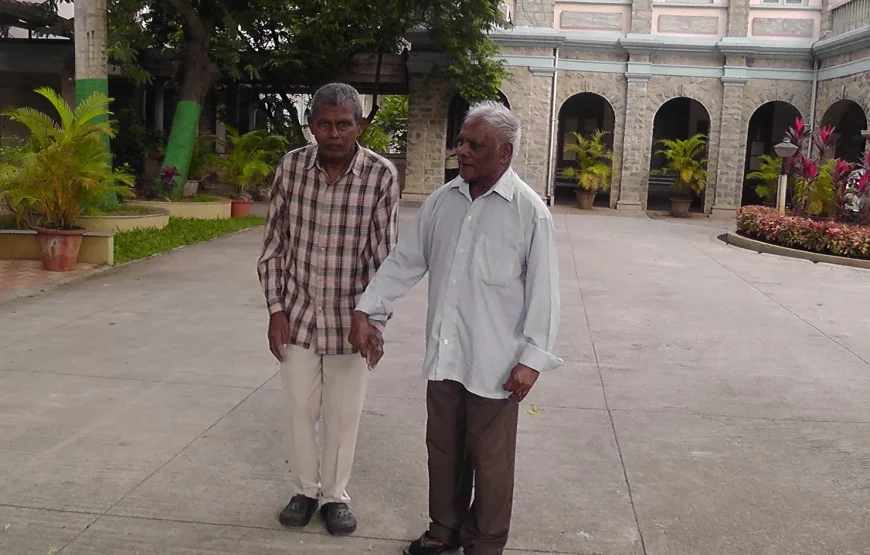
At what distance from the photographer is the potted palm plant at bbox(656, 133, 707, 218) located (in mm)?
21719

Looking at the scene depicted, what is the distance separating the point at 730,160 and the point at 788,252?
8856 mm

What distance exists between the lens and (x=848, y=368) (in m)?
6.67

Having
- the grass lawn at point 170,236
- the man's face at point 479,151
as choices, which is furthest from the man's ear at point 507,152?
the grass lawn at point 170,236

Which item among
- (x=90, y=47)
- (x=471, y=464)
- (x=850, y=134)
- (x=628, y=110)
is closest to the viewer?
(x=471, y=464)

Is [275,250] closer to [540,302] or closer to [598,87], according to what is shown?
[540,302]

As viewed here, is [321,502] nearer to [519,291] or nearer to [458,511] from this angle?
[458,511]

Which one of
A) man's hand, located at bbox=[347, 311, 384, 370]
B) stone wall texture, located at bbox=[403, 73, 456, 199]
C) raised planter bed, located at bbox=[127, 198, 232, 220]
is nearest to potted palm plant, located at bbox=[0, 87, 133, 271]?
raised planter bed, located at bbox=[127, 198, 232, 220]

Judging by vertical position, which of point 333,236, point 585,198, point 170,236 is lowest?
point 170,236

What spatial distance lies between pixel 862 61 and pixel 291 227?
1927 centimetres

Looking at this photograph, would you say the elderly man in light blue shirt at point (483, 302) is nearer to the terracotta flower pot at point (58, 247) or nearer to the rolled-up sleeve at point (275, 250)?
the rolled-up sleeve at point (275, 250)

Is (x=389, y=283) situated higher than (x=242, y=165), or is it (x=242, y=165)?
(x=242, y=165)

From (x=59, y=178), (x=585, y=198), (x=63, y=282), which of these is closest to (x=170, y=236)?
(x=59, y=178)

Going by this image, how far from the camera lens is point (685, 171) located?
21.6 m

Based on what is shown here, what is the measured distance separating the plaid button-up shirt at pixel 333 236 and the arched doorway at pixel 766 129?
2261 cm
